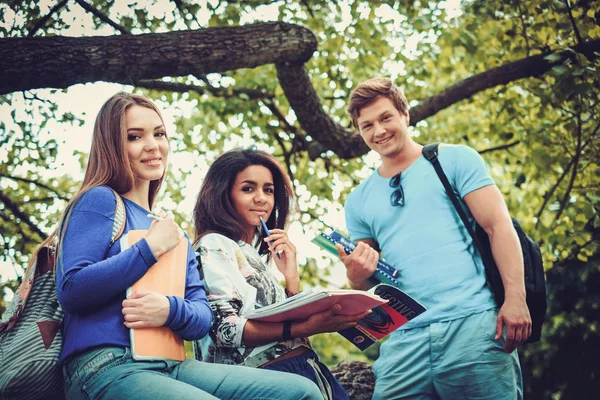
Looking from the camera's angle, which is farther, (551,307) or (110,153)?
(551,307)

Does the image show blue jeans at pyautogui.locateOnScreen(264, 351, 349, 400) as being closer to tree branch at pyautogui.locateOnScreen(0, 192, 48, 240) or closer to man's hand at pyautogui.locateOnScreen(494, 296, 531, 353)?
man's hand at pyautogui.locateOnScreen(494, 296, 531, 353)

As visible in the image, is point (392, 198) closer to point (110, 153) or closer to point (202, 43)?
point (110, 153)

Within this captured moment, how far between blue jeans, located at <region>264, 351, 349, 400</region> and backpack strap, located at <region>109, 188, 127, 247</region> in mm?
781

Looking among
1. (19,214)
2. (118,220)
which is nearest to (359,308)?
(118,220)

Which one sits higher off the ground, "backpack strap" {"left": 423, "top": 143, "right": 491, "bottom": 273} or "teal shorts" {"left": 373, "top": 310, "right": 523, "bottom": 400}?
"backpack strap" {"left": 423, "top": 143, "right": 491, "bottom": 273}

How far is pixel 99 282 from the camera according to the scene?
1.92m

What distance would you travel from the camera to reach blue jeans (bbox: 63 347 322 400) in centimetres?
183

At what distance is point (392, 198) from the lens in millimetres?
3074

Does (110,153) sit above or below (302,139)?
below

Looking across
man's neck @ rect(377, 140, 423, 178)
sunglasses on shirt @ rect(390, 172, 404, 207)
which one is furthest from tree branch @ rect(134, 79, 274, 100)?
sunglasses on shirt @ rect(390, 172, 404, 207)

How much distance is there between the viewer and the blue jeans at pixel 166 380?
1.83 meters

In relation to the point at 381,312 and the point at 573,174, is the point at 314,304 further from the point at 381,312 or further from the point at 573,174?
the point at 573,174

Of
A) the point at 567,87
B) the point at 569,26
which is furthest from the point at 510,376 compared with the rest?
the point at 569,26

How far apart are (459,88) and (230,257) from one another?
351 centimetres
